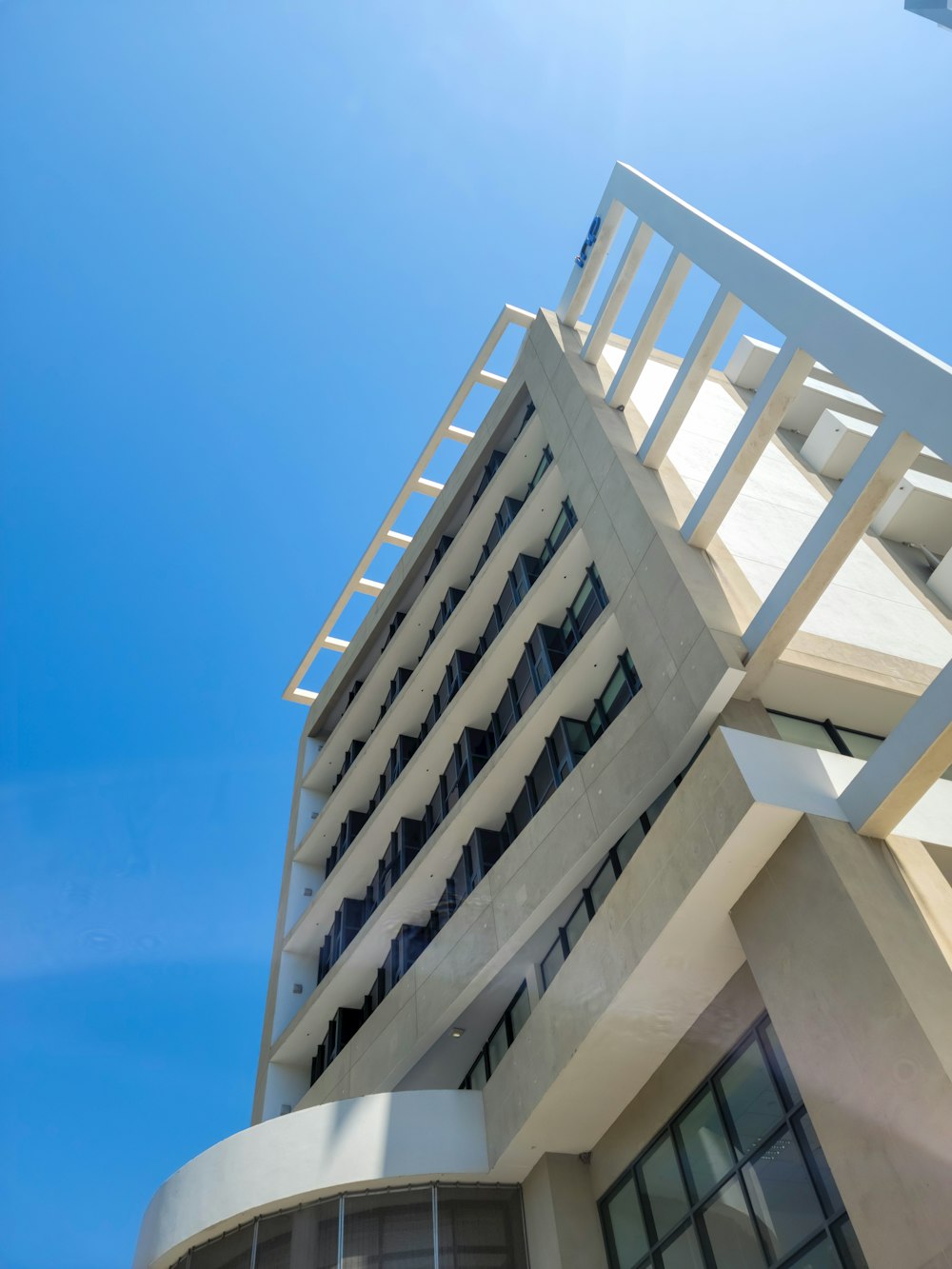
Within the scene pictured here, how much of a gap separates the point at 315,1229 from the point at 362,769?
1498 cm

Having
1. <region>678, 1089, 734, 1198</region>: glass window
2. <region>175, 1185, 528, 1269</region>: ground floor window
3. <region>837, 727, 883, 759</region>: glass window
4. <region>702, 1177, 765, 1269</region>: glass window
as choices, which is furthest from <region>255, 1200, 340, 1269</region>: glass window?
<region>837, 727, 883, 759</region>: glass window

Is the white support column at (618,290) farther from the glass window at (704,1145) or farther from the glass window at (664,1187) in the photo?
the glass window at (664,1187)

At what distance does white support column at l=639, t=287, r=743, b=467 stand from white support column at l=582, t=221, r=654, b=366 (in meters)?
4.22

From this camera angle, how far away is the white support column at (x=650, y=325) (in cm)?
1617

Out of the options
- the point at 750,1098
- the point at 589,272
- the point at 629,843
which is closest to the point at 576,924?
the point at 629,843

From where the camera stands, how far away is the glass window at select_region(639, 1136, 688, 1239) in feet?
37.1

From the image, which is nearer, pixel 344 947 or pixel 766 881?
pixel 766 881

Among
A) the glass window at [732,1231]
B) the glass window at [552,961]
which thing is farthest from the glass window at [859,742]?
the glass window at [552,961]

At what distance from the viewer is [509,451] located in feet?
82.7

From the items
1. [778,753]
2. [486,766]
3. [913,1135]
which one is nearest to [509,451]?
[486,766]

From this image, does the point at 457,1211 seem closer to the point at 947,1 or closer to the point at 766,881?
the point at 766,881

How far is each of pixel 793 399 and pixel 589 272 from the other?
11.3 m

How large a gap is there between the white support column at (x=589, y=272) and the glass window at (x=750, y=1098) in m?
16.7

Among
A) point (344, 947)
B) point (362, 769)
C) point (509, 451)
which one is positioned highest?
point (509, 451)
